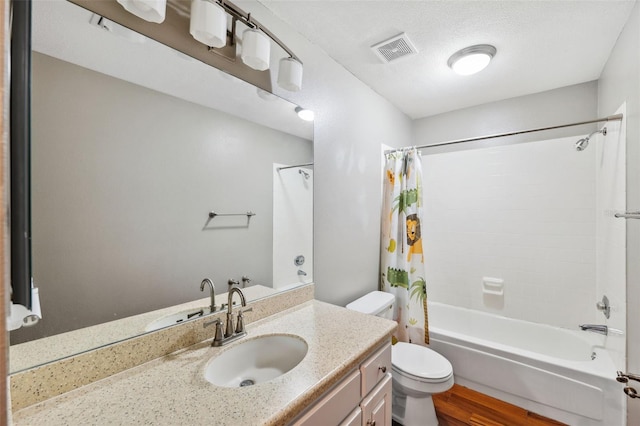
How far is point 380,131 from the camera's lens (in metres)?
2.51

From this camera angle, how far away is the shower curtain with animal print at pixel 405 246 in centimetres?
225

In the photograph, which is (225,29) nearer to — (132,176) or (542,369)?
(132,176)

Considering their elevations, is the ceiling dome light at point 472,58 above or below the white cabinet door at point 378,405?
above

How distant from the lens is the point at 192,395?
2.62 feet

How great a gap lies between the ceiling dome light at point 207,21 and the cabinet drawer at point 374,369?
1477 mm

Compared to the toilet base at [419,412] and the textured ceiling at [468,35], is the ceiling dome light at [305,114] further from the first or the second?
the toilet base at [419,412]

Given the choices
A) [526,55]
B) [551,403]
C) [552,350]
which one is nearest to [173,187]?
[526,55]

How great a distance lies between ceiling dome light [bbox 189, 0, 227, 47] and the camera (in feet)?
3.41

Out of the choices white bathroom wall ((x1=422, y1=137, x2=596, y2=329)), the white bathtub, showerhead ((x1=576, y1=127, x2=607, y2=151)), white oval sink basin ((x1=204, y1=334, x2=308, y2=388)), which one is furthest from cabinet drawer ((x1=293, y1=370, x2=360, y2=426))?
showerhead ((x1=576, y1=127, x2=607, y2=151))

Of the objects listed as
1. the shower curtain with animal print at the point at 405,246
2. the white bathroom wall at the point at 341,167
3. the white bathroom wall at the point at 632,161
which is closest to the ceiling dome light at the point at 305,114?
the white bathroom wall at the point at 341,167

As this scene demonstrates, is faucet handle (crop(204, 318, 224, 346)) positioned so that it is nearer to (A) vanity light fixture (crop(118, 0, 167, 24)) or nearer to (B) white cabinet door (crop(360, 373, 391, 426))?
(B) white cabinet door (crop(360, 373, 391, 426))

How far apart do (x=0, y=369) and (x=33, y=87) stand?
880 millimetres

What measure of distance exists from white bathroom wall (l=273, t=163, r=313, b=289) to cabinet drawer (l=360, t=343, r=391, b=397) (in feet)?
1.99

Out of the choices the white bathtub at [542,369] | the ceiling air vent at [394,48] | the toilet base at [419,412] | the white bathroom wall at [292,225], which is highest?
the ceiling air vent at [394,48]
